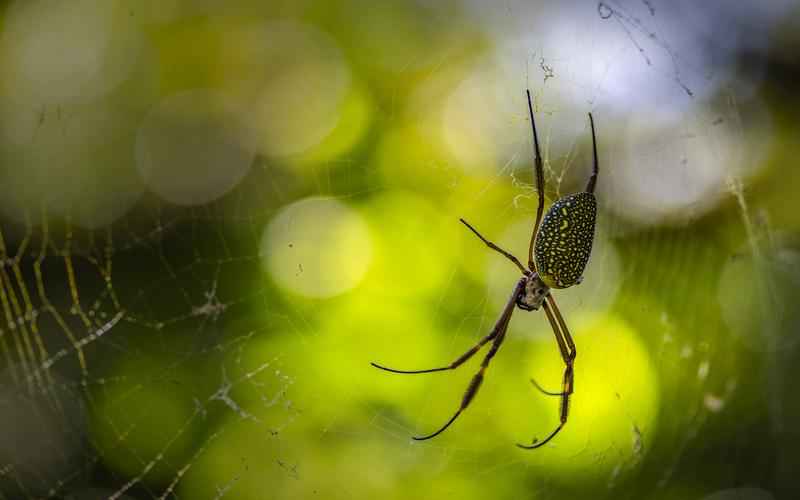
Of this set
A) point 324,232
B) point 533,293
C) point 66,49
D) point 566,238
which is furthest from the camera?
point 66,49

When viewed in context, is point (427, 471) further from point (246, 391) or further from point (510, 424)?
point (246, 391)

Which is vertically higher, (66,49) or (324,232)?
(66,49)

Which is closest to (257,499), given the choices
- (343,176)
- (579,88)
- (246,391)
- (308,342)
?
(246,391)

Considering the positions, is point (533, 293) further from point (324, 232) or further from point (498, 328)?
point (324, 232)

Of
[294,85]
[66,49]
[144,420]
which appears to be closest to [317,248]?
[294,85]

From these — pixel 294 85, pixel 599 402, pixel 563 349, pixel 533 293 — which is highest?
pixel 294 85

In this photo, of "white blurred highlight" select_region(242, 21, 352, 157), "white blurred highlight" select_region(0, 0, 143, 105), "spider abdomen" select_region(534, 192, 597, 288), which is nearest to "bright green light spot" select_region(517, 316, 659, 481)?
"spider abdomen" select_region(534, 192, 597, 288)

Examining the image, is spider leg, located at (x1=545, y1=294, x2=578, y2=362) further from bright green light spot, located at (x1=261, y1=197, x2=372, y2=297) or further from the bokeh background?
bright green light spot, located at (x1=261, y1=197, x2=372, y2=297)
